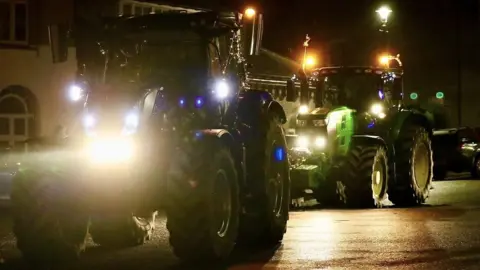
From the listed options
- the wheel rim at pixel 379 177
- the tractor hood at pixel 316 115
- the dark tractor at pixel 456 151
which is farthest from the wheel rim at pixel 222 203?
the dark tractor at pixel 456 151

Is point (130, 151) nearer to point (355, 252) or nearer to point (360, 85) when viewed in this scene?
point (355, 252)

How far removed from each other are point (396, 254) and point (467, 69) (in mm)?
36096

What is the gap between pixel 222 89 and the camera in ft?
39.3

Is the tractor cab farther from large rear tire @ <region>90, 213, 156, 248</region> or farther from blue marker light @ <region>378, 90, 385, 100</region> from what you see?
large rear tire @ <region>90, 213, 156, 248</region>

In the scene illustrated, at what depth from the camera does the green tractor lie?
17875 mm

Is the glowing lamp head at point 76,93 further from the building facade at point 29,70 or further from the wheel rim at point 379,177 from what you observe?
the building facade at point 29,70

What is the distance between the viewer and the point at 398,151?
19.2 metres

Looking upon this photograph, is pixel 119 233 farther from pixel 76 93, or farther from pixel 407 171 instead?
pixel 407 171

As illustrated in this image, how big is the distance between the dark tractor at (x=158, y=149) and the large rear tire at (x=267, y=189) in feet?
0.07

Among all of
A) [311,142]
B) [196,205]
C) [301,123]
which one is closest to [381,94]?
[301,123]

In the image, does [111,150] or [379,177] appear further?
[379,177]

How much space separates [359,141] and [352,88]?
4.99 feet

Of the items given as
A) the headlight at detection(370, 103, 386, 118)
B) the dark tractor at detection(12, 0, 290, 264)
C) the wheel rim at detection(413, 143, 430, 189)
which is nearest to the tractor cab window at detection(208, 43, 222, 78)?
the dark tractor at detection(12, 0, 290, 264)

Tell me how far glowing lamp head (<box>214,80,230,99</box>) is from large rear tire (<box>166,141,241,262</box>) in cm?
108
